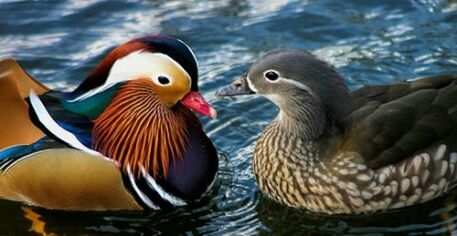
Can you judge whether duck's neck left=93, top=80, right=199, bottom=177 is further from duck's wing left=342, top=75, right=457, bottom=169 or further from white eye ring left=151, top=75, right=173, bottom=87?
duck's wing left=342, top=75, right=457, bottom=169

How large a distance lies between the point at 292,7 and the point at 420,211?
8.90 ft

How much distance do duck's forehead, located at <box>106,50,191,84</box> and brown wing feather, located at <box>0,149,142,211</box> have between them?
0.49 metres

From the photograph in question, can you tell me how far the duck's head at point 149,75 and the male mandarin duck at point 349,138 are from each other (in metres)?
0.22

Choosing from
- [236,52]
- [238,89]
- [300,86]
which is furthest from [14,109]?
[236,52]

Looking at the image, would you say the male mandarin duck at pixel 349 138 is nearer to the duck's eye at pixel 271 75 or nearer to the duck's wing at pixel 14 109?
the duck's eye at pixel 271 75

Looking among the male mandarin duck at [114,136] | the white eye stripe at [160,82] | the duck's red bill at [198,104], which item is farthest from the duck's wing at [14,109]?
the duck's red bill at [198,104]

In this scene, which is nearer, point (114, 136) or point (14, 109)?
point (14, 109)

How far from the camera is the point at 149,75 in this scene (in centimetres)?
545

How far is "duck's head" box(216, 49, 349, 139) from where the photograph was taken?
5.19 metres

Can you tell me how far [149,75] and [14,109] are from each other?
0.79m

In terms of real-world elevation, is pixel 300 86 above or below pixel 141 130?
above

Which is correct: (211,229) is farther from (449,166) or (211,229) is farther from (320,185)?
(449,166)

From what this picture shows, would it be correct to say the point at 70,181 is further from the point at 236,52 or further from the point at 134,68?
the point at 236,52

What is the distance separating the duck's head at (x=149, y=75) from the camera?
5.28 m
